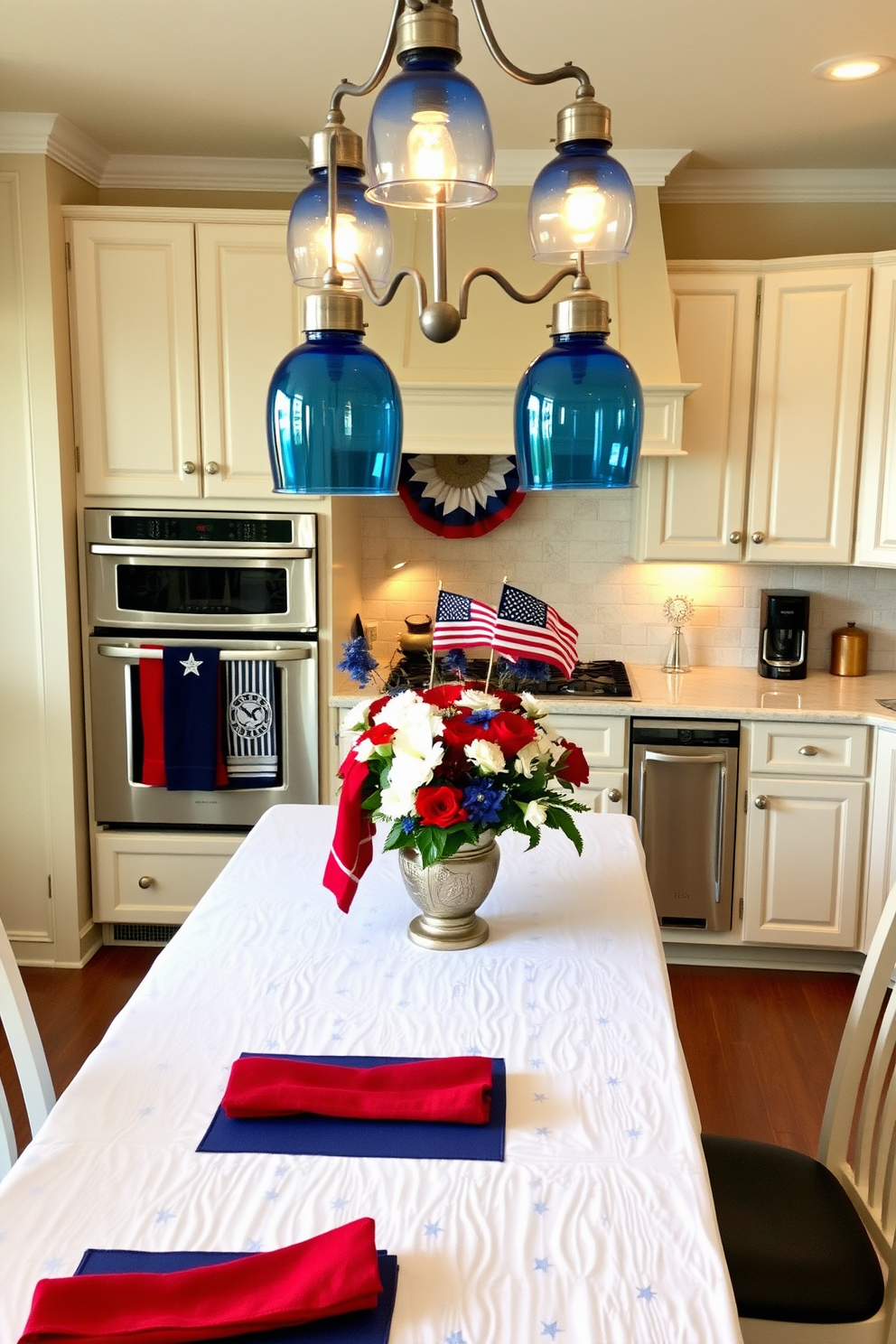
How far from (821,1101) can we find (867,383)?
88.9 inches

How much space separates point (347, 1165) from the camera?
136 cm

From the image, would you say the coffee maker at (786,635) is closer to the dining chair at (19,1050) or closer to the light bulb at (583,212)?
the light bulb at (583,212)

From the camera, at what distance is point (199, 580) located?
147 inches

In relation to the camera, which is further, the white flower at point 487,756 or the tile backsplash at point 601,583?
the tile backsplash at point 601,583

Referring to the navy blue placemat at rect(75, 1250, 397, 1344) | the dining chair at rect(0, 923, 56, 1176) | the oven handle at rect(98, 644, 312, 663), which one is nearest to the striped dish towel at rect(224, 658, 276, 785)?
the oven handle at rect(98, 644, 312, 663)

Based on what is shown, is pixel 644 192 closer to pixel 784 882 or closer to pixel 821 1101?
pixel 784 882

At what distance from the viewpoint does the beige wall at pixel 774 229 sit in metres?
3.99

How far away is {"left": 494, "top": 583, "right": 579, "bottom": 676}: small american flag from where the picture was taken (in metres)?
2.21

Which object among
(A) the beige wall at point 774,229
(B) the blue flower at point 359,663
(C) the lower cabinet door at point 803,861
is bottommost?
(C) the lower cabinet door at point 803,861

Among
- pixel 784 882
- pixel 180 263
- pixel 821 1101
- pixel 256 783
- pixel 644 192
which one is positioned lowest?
pixel 821 1101

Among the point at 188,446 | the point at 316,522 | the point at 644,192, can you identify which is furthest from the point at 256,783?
the point at 644,192

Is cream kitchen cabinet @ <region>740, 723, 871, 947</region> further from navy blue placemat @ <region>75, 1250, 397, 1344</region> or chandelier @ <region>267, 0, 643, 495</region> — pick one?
navy blue placemat @ <region>75, 1250, 397, 1344</region>

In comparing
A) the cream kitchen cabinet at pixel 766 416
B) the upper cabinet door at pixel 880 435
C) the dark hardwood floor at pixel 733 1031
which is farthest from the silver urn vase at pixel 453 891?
the upper cabinet door at pixel 880 435

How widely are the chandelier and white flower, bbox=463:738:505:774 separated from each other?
462 millimetres
